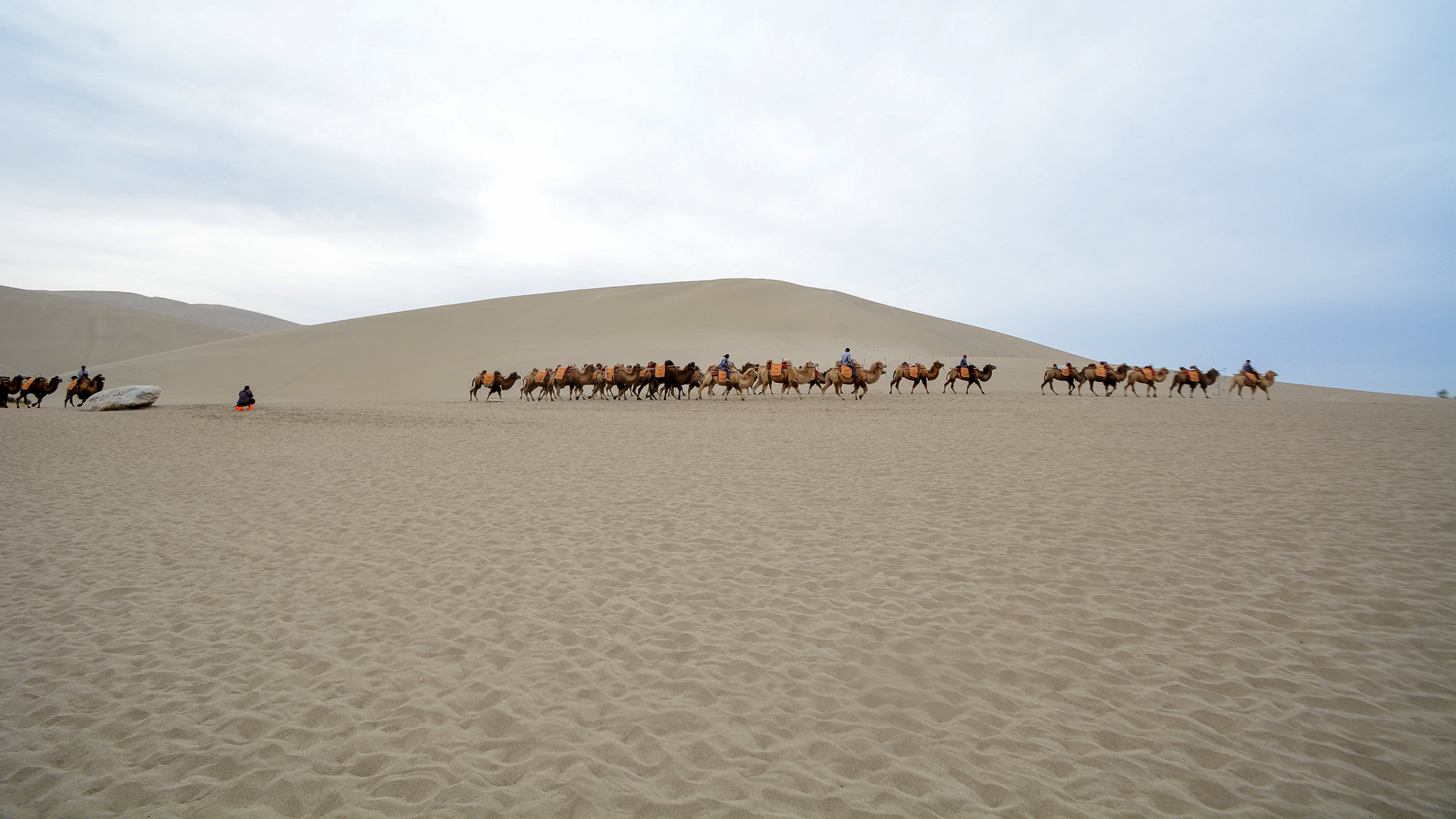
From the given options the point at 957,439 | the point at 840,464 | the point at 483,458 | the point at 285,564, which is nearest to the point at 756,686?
the point at 285,564

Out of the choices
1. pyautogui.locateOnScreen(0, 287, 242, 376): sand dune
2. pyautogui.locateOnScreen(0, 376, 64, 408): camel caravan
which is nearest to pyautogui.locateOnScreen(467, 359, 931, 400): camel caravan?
pyautogui.locateOnScreen(0, 376, 64, 408): camel caravan

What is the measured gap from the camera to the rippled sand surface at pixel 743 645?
12.3ft


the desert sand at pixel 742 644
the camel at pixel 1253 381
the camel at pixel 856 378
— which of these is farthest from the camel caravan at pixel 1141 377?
the desert sand at pixel 742 644

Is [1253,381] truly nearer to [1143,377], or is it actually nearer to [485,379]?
[1143,377]

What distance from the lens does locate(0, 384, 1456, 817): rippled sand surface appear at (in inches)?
148

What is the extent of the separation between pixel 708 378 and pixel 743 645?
89.7 feet

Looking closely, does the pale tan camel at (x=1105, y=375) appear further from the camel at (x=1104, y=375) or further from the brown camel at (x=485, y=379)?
the brown camel at (x=485, y=379)

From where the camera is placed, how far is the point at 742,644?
18.0 ft

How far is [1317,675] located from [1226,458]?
10072mm

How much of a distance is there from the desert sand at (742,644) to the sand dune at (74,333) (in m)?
89.5

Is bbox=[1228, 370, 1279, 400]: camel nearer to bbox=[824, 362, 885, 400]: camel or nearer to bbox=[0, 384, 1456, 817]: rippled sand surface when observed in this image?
bbox=[824, 362, 885, 400]: camel

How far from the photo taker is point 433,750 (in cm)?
410

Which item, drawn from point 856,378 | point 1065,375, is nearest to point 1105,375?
point 1065,375

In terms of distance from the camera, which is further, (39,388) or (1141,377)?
(1141,377)
